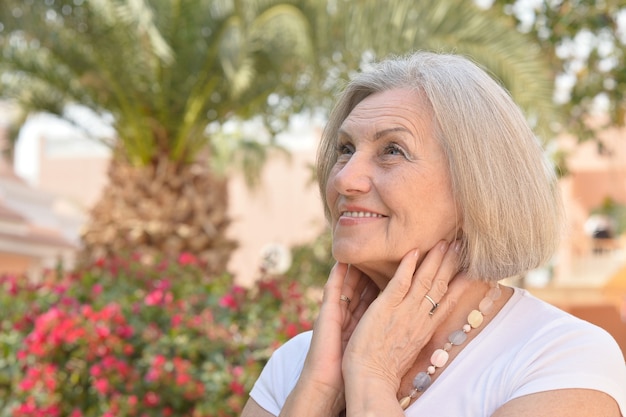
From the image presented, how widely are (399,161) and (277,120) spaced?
318 inches

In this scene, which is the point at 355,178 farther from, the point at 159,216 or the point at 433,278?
the point at 159,216

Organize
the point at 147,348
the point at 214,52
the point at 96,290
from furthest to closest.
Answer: the point at 214,52 → the point at 96,290 → the point at 147,348

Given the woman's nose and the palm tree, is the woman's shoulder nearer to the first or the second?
the woman's nose

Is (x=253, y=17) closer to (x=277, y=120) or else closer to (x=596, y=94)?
(x=277, y=120)

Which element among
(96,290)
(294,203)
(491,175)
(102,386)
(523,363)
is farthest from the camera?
(294,203)

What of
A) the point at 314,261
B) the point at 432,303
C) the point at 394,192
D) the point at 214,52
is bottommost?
the point at 314,261

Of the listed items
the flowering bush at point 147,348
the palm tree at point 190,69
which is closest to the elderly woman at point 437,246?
the flowering bush at point 147,348

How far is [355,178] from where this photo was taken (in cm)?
209

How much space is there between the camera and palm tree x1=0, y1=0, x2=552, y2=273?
7.45 m

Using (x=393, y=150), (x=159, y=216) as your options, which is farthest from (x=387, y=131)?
(x=159, y=216)

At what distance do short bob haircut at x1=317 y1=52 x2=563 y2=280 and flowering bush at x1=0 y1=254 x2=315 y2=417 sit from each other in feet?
10.4

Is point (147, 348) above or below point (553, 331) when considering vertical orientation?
below

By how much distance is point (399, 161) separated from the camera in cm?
209

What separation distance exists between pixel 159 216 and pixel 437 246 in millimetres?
7220
